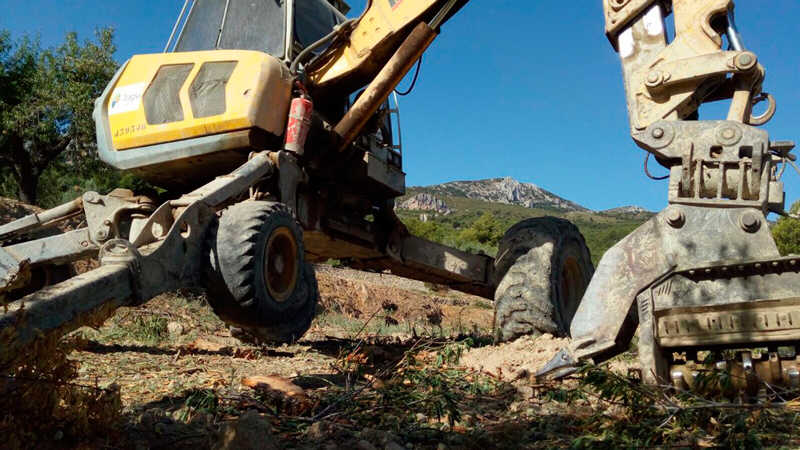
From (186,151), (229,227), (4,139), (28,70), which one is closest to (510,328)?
(229,227)

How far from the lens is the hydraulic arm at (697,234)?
3.30 meters

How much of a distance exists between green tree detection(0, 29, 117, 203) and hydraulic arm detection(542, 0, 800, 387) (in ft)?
70.6

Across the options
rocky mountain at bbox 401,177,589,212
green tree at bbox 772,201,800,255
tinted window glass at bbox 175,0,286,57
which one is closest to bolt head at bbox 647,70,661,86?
tinted window glass at bbox 175,0,286,57

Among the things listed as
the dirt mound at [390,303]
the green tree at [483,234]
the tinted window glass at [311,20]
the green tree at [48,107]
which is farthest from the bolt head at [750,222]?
the green tree at [483,234]

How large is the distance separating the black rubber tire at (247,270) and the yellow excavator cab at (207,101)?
0.88 m

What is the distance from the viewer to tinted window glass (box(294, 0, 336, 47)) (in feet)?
→ 22.1

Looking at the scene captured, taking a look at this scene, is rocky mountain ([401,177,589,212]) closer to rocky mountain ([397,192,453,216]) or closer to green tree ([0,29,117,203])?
rocky mountain ([397,192,453,216])

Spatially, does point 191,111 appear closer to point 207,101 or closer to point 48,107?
point 207,101

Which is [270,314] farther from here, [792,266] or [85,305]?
[792,266]

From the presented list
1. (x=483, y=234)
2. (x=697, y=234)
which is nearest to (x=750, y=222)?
(x=697, y=234)

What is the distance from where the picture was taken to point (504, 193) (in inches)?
4601

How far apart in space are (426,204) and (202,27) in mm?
88967

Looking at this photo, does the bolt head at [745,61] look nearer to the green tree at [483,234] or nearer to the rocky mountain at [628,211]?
the green tree at [483,234]

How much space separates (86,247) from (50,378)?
3.42m
